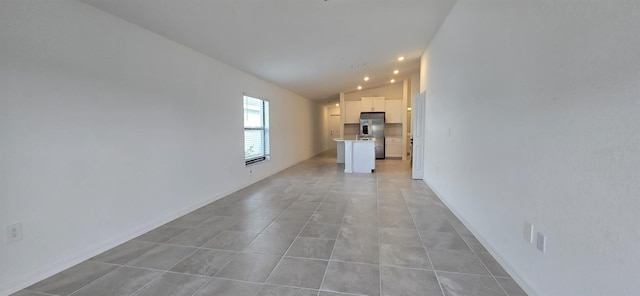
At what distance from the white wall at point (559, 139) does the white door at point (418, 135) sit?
3026mm

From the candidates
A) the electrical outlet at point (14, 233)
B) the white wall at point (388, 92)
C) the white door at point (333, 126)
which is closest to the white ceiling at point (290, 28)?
the electrical outlet at point (14, 233)

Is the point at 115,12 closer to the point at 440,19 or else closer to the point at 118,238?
the point at 118,238

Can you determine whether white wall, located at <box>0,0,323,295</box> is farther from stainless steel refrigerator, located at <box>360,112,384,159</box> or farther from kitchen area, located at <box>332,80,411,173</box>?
stainless steel refrigerator, located at <box>360,112,384,159</box>

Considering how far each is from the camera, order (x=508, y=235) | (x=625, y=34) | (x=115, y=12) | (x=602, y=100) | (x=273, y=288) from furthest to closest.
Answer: (x=115, y=12) → (x=508, y=235) → (x=273, y=288) → (x=602, y=100) → (x=625, y=34)

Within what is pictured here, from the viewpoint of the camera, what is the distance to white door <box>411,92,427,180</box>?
5.69 metres

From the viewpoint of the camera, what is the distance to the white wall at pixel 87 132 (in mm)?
1866

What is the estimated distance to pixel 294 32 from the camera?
11.2ft

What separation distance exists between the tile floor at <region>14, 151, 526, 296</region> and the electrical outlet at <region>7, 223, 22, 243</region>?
38 cm

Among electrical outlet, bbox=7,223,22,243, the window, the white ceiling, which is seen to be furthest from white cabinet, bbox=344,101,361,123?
electrical outlet, bbox=7,223,22,243

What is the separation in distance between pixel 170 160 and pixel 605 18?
385 cm

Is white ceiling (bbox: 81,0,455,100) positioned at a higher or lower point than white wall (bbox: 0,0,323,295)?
higher

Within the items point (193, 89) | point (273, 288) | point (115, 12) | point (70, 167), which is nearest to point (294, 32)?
point (193, 89)

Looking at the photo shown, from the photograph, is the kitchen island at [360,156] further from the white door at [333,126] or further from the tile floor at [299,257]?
the white door at [333,126]

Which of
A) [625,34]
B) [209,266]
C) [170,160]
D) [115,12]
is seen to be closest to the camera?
[625,34]
